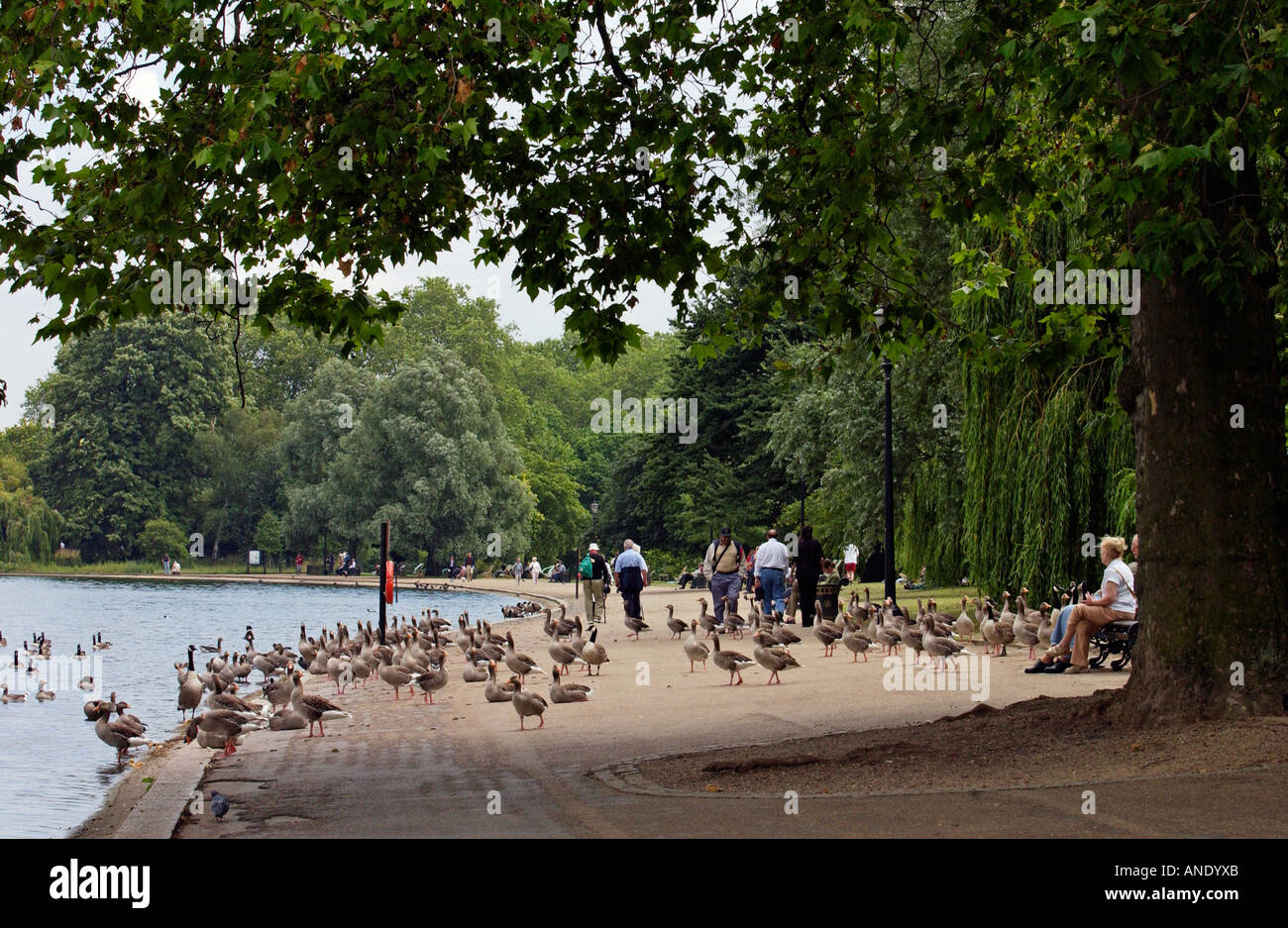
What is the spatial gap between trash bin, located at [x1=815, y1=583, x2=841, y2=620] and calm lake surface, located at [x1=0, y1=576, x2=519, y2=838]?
11.3 metres

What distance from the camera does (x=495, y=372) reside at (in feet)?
342

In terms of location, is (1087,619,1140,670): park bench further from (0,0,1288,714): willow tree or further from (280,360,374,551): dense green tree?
(280,360,374,551): dense green tree

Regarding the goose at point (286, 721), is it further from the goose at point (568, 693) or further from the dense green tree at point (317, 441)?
the dense green tree at point (317, 441)

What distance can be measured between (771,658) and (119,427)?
269 ft

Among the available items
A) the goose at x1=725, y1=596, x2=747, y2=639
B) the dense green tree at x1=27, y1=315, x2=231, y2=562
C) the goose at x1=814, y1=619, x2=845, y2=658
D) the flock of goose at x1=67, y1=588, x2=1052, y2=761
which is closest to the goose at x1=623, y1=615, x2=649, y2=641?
the flock of goose at x1=67, y1=588, x2=1052, y2=761

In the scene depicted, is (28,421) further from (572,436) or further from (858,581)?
(858,581)

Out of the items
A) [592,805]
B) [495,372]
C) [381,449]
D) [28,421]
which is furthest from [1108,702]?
[28,421]

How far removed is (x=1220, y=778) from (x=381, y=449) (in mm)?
75446

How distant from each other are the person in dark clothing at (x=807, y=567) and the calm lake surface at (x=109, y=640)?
10421 millimetres

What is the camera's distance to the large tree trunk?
9562mm

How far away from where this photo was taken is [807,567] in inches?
1045

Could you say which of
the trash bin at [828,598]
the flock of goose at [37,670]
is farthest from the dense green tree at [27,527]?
the trash bin at [828,598]

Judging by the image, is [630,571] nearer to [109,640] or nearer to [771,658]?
[771,658]

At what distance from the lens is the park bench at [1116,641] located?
15512mm
